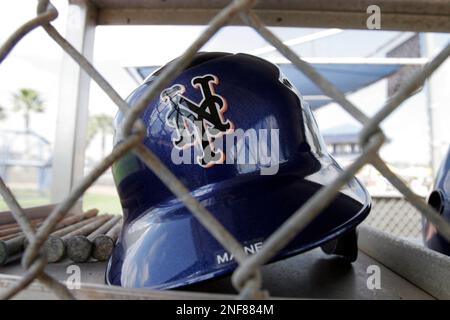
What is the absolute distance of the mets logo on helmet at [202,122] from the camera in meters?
0.70

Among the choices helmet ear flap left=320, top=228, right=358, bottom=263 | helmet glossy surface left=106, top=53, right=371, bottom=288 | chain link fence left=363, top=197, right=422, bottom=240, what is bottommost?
chain link fence left=363, top=197, right=422, bottom=240

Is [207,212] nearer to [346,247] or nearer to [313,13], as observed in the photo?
[346,247]

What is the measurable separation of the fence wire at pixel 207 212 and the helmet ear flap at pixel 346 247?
47 cm

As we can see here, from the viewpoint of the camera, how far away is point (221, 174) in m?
0.71

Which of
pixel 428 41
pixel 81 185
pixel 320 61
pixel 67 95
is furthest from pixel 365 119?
pixel 428 41

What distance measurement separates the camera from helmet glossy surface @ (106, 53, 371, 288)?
0.60 metres

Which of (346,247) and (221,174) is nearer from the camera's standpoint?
(221,174)

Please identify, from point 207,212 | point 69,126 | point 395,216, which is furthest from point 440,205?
point 395,216

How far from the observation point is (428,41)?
306cm

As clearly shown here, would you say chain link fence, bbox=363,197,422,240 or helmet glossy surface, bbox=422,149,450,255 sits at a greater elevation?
helmet glossy surface, bbox=422,149,450,255

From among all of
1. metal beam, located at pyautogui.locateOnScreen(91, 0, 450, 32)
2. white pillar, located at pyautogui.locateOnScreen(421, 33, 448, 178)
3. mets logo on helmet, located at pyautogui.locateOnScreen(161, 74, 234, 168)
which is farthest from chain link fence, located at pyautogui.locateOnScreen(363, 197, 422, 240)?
mets logo on helmet, located at pyautogui.locateOnScreen(161, 74, 234, 168)

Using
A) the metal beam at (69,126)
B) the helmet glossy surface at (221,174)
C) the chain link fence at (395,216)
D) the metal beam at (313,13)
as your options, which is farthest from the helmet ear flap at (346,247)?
the chain link fence at (395,216)

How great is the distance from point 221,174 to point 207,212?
35cm

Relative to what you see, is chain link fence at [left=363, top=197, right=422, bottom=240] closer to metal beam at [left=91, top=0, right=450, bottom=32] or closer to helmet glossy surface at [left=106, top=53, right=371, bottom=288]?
metal beam at [left=91, top=0, right=450, bottom=32]
